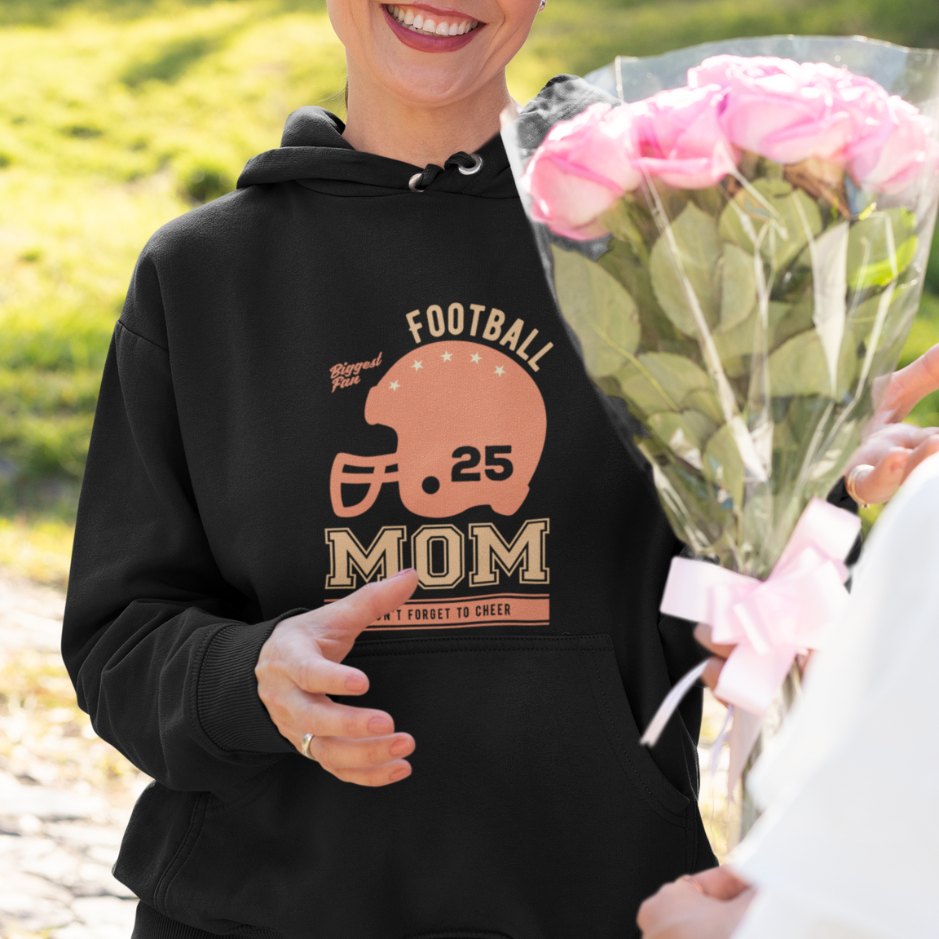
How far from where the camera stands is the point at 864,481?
119cm

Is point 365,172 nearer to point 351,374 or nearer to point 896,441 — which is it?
point 351,374

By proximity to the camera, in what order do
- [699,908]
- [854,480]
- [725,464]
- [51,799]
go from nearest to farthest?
[699,908]
[725,464]
[854,480]
[51,799]

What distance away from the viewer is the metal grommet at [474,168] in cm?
152

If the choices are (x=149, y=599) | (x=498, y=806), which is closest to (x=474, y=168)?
(x=149, y=599)

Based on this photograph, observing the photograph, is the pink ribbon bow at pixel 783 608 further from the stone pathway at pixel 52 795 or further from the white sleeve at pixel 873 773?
the stone pathway at pixel 52 795

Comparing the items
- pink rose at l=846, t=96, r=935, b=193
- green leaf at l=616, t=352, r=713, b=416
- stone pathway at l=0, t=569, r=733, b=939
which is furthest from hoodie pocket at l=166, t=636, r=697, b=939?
stone pathway at l=0, t=569, r=733, b=939

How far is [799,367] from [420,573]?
2.02 ft

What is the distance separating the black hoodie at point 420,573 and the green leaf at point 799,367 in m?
0.46

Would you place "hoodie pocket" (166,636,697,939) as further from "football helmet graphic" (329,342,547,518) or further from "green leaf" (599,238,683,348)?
"green leaf" (599,238,683,348)

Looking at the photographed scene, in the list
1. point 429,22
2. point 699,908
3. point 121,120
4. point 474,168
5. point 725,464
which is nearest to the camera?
point 699,908

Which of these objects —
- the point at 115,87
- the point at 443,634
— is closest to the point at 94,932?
the point at 443,634

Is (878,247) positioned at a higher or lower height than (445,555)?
higher

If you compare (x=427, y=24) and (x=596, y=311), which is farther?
(x=427, y=24)

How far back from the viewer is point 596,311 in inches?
43.1
